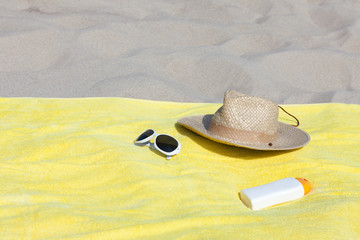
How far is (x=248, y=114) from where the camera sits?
5.83ft

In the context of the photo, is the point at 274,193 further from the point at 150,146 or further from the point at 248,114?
the point at 150,146

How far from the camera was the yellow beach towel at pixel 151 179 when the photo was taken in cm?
128

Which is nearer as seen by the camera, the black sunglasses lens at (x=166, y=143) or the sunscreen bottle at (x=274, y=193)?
the sunscreen bottle at (x=274, y=193)

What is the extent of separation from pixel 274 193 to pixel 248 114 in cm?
44

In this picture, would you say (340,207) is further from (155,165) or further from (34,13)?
(34,13)

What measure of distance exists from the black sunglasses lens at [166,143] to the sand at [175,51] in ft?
3.64

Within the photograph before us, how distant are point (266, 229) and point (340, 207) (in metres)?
0.32

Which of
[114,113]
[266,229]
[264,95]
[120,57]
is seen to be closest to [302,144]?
[266,229]

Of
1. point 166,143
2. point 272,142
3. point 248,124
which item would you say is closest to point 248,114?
point 248,124

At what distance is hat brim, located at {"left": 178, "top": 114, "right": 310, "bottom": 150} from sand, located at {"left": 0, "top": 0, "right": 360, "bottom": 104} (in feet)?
2.97

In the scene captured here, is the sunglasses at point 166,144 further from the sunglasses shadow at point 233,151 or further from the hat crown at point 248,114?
the hat crown at point 248,114

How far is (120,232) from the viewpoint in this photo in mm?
1248

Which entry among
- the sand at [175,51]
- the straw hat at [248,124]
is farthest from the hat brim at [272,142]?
the sand at [175,51]

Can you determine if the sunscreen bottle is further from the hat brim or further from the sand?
the sand
